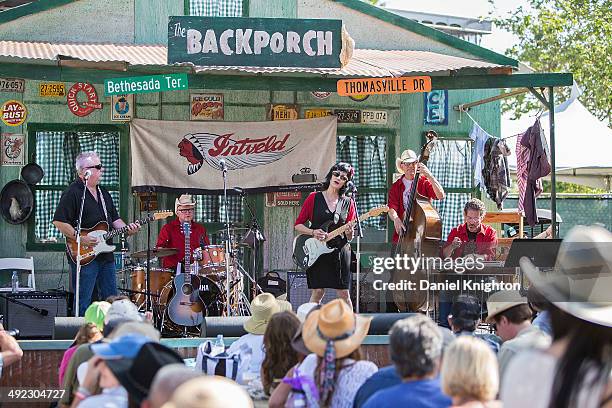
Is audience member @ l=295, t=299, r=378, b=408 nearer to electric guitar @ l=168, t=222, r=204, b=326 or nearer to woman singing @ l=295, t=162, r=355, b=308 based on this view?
woman singing @ l=295, t=162, r=355, b=308

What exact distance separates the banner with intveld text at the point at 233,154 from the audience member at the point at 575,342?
10.1 m

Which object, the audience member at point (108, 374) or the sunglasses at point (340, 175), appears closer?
the audience member at point (108, 374)

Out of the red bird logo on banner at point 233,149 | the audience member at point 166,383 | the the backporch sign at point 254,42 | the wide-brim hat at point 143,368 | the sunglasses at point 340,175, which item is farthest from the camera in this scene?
the red bird logo on banner at point 233,149

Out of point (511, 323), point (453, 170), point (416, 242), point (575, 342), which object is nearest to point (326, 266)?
point (416, 242)

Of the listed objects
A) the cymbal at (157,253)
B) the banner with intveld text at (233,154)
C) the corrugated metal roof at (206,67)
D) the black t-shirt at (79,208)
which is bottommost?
the cymbal at (157,253)

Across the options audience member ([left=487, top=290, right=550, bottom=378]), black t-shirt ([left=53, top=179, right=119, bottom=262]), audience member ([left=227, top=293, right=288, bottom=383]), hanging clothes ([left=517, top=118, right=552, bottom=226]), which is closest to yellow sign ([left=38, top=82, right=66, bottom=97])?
black t-shirt ([left=53, top=179, right=119, bottom=262])

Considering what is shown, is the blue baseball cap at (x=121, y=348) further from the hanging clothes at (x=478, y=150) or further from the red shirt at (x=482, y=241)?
the hanging clothes at (x=478, y=150)

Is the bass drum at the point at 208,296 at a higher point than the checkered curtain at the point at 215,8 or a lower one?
lower

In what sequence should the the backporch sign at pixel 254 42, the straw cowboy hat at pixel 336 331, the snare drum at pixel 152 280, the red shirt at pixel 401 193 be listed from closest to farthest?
the straw cowboy hat at pixel 336 331 < the the backporch sign at pixel 254 42 < the red shirt at pixel 401 193 < the snare drum at pixel 152 280

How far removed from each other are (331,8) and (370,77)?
8.97ft

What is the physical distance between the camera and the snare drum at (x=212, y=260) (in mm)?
12561

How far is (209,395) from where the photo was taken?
10.9 feet

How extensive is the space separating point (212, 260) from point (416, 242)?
2.56 meters

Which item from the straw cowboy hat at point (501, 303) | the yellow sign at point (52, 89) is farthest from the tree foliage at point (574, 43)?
the straw cowboy hat at point (501, 303)
